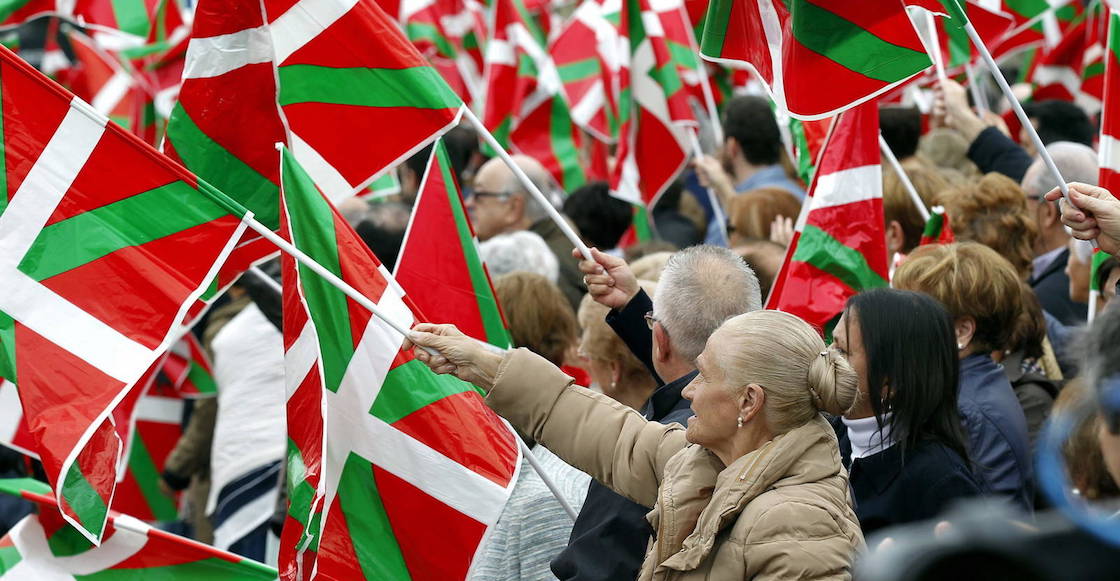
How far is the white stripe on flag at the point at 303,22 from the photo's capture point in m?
4.07

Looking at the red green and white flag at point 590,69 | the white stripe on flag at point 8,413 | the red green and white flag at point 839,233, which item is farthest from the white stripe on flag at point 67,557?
the red green and white flag at point 590,69

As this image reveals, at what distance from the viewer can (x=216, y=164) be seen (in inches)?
167

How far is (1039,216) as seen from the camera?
5.40 metres

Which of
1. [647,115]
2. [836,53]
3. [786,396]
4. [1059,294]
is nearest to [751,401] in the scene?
[786,396]

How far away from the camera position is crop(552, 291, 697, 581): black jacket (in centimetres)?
338

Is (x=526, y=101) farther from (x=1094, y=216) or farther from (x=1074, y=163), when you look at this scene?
(x=1094, y=216)

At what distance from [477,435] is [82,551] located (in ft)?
4.62

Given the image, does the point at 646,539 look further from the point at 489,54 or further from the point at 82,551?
the point at 489,54

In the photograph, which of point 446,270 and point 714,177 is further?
point 714,177

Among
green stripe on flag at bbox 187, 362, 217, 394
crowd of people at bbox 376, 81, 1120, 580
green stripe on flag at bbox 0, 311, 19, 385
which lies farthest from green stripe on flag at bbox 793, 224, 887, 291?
green stripe on flag at bbox 187, 362, 217, 394

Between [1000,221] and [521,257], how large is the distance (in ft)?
6.11

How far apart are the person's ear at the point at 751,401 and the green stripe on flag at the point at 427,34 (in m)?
7.41

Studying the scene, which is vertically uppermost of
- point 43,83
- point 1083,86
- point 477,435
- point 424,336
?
point 43,83

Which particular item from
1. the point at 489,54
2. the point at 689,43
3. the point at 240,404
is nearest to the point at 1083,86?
the point at 689,43
